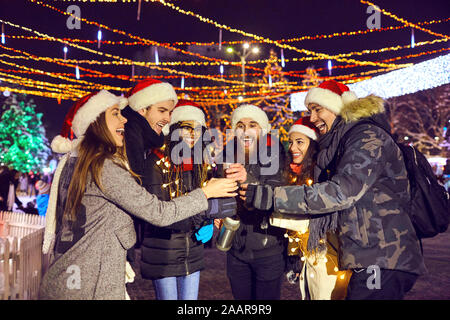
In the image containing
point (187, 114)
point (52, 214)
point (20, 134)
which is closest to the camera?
point (52, 214)

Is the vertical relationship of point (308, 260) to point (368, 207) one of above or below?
below

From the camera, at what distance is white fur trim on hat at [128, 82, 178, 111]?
3.84m

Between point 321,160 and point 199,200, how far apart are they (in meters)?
1.02

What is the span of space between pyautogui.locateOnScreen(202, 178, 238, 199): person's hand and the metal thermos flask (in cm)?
64

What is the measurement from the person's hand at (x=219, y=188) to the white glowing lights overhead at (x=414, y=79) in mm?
7130

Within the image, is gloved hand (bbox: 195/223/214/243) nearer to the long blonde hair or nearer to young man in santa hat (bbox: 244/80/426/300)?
young man in santa hat (bbox: 244/80/426/300)

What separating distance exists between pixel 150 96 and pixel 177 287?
1.86 meters

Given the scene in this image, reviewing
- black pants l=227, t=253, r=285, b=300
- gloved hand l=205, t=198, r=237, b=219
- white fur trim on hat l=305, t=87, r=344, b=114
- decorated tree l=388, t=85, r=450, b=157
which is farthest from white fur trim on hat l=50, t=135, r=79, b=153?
decorated tree l=388, t=85, r=450, b=157

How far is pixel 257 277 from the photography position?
3689mm

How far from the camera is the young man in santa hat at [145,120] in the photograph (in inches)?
129

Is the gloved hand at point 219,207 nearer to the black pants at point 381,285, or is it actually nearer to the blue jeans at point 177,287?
the blue jeans at point 177,287

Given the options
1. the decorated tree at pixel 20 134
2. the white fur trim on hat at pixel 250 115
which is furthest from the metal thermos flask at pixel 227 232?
the decorated tree at pixel 20 134

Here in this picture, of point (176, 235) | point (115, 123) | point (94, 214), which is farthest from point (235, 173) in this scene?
Answer: point (94, 214)

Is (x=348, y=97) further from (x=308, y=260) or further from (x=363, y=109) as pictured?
(x=308, y=260)
